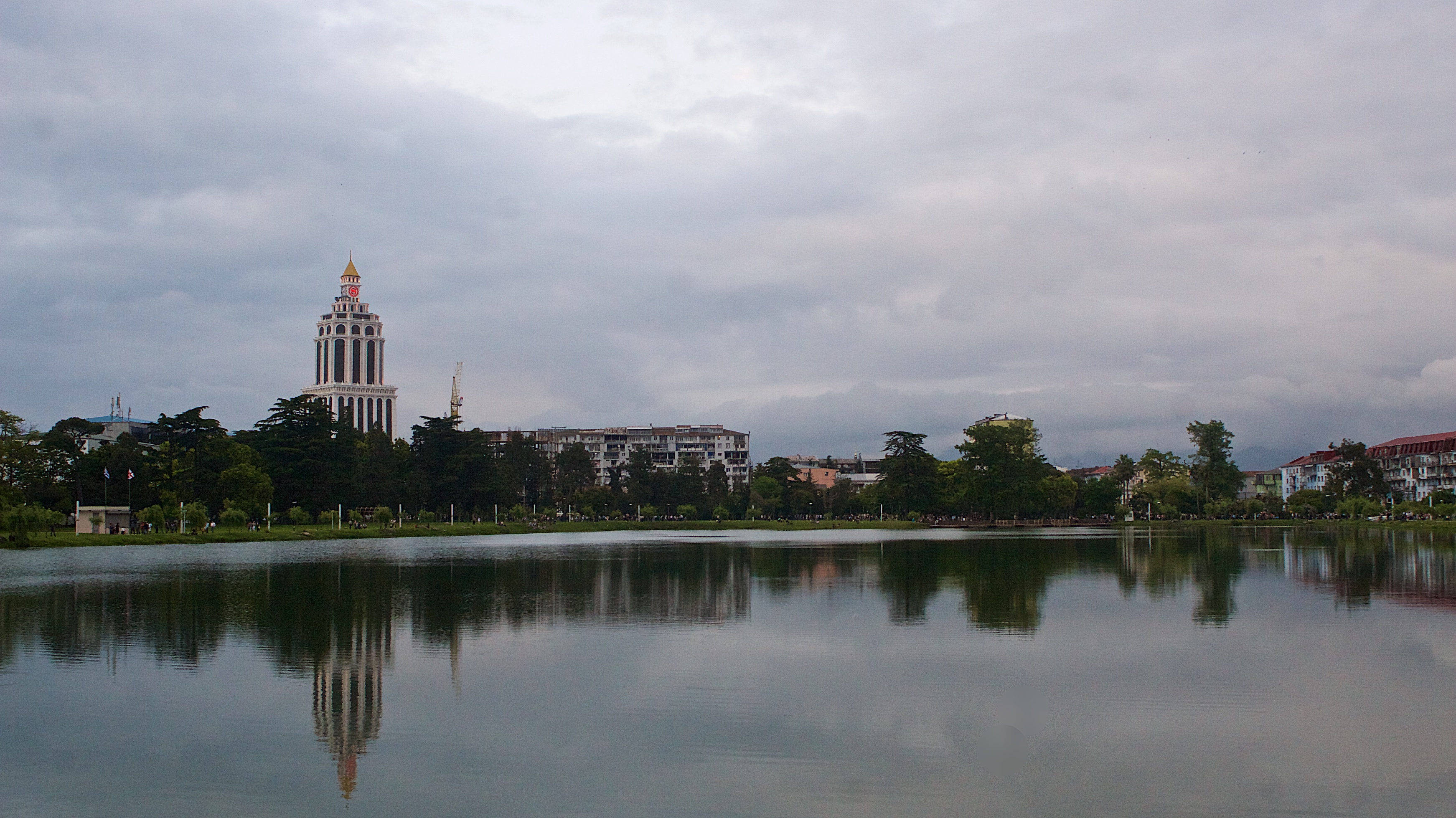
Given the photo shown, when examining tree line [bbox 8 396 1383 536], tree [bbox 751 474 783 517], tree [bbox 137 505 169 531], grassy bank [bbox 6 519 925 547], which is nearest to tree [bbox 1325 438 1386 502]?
tree line [bbox 8 396 1383 536]

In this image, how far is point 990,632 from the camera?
21312 mm

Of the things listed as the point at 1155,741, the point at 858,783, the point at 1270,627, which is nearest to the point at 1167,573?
the point at 1270,627

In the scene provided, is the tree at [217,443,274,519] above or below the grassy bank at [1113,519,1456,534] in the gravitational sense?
above

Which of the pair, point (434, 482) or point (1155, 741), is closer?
point (1155, 741)

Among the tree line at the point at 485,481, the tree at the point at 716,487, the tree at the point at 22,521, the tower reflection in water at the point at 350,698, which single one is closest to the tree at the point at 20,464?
the tree line at the point at 485,481

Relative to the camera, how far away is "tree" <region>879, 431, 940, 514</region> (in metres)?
120

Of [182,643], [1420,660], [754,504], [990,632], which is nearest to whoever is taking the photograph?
[1420,660]

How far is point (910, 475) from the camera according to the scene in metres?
120

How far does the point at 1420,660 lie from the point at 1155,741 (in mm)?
8396

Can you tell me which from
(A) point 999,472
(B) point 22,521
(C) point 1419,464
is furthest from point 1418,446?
(B) point 22,521

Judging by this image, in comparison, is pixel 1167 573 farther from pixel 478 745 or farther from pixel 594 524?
pixel 594 524

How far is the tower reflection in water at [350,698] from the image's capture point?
11.9 meters

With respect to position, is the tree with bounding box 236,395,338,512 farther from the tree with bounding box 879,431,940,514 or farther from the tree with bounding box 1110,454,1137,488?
the tree with bounding box 1110,454,1137,488

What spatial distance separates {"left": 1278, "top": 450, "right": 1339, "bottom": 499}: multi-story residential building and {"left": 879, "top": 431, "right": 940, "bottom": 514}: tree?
55.4 m
